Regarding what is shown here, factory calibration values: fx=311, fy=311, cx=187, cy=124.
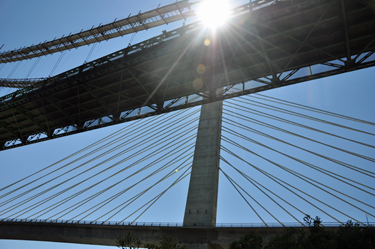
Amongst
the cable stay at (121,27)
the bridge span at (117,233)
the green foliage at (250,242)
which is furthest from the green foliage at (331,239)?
the cable stay at (121,27)

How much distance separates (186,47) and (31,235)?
3169cm

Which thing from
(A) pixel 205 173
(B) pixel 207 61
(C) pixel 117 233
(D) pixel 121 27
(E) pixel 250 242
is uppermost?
(D) pixel 121 27

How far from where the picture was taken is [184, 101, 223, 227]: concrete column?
26906 millimetres

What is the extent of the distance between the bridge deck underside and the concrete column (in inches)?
326

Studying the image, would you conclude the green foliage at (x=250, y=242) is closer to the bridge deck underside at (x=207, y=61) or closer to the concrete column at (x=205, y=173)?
the concrete column at (x=205, y=173)

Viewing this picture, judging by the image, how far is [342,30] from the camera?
684 inches

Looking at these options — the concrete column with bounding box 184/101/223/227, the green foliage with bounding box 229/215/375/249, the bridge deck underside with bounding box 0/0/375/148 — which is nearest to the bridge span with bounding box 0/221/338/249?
the concrete column with bounding box 184/101/223/227

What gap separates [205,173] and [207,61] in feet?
38.8

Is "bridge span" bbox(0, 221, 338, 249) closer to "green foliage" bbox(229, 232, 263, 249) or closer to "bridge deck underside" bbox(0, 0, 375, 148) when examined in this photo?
"green foliage" bbox(229, 232, 263, 249)

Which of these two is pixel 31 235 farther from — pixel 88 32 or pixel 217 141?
pixel 88 32

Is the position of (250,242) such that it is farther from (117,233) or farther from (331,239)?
(117,233)

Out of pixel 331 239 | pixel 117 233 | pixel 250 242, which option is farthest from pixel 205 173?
pixel 331 239

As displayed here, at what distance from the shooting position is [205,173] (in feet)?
94.8

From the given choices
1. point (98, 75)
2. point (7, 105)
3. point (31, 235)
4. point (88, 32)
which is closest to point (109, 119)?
point (98, 75)
